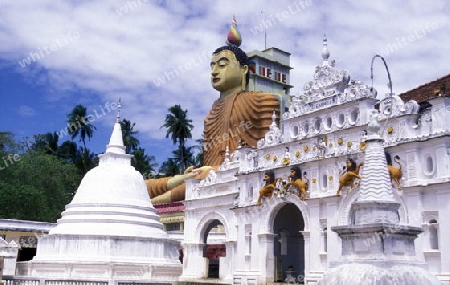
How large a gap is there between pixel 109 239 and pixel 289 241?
1073cm

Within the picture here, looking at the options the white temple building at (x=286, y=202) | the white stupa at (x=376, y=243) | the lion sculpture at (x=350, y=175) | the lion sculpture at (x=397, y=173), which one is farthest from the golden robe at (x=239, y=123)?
the white stupa at (x=376, y=243)

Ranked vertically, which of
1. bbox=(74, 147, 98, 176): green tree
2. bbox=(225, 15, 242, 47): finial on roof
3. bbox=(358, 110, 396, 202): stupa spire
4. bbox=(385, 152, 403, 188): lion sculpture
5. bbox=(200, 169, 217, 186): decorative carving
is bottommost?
bbox=(358, 110, 396, 202): stupa spire

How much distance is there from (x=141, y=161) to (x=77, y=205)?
A: 38.3 m

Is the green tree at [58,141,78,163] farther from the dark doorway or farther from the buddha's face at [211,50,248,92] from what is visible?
the dark doorway

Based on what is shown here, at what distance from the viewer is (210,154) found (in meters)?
45.6

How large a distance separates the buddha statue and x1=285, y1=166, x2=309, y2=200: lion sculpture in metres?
14.8

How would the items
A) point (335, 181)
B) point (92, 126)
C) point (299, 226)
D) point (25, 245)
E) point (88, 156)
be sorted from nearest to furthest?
point (335, 181), point (299, 226), point (25, 245), point (88, 156), point (92, 126)

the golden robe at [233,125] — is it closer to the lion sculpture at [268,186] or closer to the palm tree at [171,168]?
Result: the lion sculpture at [268,186]

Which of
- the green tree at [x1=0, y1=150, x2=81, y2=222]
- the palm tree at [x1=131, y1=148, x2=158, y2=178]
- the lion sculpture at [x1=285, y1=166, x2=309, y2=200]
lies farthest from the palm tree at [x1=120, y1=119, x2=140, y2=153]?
the lion sculpture at [x1=285, y1=166, x2=309, y2=200]

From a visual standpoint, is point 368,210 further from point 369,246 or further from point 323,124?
point 323,124

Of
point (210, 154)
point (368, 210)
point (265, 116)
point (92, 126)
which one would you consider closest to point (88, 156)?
point (92, 126)

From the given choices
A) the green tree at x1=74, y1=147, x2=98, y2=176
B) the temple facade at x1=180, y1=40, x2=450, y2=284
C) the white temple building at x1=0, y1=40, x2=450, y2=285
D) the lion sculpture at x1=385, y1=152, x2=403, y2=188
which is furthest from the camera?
the green tree at x1=74, y1=147, x2=98, y2=176

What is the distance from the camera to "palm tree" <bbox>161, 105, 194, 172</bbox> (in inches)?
2596

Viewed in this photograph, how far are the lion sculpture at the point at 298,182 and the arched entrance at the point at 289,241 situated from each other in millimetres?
3142
